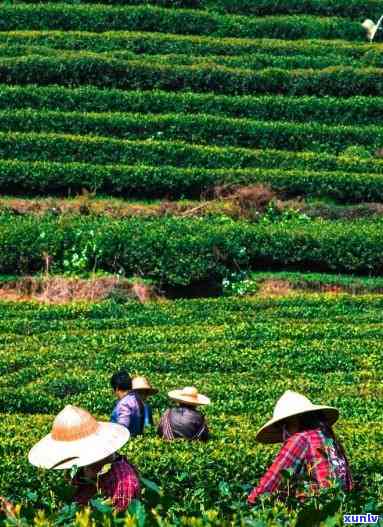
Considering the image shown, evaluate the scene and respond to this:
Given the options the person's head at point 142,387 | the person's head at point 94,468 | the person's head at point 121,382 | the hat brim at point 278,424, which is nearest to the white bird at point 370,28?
the person's head at point 142,387

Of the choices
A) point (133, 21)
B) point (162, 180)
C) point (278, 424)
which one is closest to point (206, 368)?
point (278, 424)

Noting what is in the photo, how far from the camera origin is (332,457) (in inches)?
348

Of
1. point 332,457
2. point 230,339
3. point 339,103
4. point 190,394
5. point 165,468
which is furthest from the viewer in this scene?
point 339,103

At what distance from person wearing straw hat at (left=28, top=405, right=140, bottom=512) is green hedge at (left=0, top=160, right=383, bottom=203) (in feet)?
78.7

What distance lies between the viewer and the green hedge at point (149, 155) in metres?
33.8

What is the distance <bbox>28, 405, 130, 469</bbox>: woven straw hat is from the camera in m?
8.52

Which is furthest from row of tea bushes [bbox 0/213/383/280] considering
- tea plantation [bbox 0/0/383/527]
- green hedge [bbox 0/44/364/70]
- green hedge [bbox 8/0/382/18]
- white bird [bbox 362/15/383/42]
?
green hedge [bbox 8/0/382/18]

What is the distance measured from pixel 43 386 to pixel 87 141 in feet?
57.4

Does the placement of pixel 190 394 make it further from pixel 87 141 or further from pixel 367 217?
pixel 87 141

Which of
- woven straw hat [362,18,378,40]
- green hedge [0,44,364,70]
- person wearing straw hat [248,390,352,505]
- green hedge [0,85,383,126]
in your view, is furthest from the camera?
woven straw hat [362,18,378,40]

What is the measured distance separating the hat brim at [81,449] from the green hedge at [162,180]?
24039 mm

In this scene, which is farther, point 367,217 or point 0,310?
point 367,217

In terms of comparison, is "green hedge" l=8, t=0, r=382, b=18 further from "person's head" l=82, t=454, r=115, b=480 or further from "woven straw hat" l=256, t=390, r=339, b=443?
"person's head" l=82, t=454, r=115, b=480

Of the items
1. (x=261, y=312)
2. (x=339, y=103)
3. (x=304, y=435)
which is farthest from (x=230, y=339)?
(x=339, y=103)
